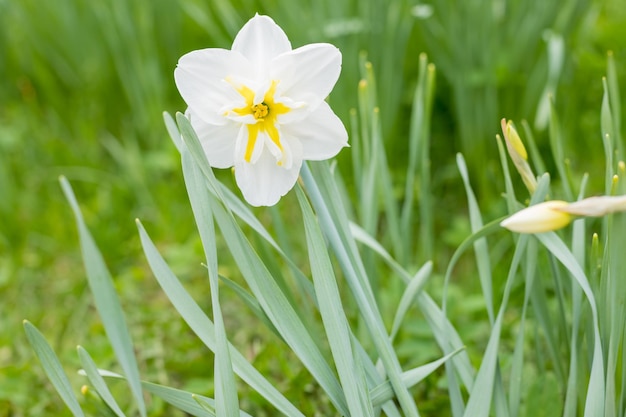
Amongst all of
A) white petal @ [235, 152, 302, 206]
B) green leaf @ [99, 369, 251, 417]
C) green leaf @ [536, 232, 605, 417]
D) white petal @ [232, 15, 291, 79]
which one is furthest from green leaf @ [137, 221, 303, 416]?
green leaf @ [536, 232, 605, 417]

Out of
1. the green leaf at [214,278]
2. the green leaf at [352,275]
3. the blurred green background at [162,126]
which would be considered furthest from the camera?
the blurred green background at [162,126]

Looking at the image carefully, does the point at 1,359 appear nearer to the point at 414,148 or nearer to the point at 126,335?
the point at 126,335

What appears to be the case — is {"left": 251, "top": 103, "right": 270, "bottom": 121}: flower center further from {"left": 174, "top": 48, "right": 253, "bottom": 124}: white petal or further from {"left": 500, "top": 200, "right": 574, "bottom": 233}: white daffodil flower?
{"left": 500, "top": 200, "right": 574, "bottom": 233}: white daffodil flower

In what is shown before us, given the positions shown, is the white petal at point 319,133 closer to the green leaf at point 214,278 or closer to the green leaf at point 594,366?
the green leaf at point 214,278

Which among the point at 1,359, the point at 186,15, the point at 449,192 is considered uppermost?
the point at 186,15

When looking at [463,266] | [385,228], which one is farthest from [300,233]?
[463,266]

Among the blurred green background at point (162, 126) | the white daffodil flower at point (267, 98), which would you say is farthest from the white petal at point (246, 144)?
the blurred green background at point (162, 126)

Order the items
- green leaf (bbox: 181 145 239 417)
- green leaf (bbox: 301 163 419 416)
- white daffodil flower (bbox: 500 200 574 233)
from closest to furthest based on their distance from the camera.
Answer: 1. white daffodil flower (bbox: 500 200 574 233)
2. green leaf (bbox: 181 145 239 417)
3. green leaf (bbox: 301 163 419 416)
